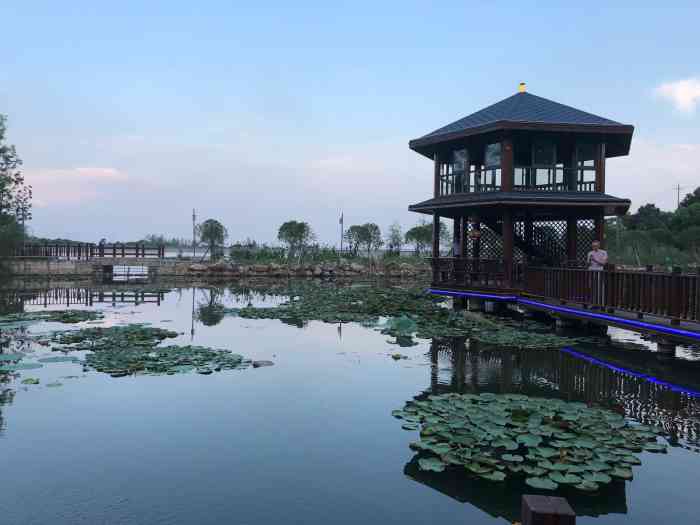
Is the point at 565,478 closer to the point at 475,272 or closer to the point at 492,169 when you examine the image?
the point at 475,272

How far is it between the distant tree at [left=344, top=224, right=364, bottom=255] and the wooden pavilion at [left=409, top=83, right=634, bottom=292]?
35.8 meters

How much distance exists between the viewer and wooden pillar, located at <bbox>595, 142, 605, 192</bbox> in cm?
1722

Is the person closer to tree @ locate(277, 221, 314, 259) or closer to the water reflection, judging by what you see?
the water reflection

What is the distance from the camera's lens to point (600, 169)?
17.2 metres

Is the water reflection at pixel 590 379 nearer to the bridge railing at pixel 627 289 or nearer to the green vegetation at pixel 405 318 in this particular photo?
the bridge railing at pixel 627 289

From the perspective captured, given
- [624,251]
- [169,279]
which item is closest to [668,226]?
[624,251]

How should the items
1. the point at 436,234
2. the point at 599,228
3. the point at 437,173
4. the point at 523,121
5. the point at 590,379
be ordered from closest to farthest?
the point at 590,379 < the point at 523,121 < the point at 599,228 < the point at 437,173 < the point at 436,234

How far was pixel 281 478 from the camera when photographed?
4891 millimetres

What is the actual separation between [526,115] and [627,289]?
846 centimetres

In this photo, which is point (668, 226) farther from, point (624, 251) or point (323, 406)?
point (323, 406)

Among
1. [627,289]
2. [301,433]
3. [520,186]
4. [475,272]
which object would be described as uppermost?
[520,186]

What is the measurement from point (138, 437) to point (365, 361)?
5.14 m

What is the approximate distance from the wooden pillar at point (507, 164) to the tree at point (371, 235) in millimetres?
38475

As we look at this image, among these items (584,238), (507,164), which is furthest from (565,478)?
(584,238)
